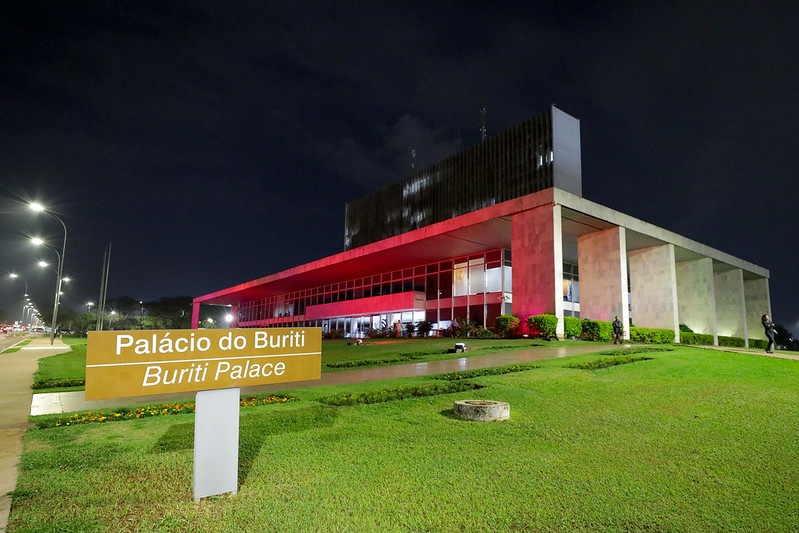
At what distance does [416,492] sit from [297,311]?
55675 mm

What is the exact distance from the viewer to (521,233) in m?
24.6

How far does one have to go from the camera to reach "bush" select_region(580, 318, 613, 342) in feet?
76.1

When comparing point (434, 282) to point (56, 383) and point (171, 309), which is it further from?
point (171, 309)

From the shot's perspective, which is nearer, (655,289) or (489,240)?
(489,240)

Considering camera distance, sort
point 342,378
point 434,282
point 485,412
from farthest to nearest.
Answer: point 434,282
point 342,378
point 485,412

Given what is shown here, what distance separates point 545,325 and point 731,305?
3106cm

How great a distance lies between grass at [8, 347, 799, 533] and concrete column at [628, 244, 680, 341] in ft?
80.4

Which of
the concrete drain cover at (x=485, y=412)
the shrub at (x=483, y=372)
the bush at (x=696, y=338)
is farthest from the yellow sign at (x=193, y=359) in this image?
the bush at (x=696, y=338)

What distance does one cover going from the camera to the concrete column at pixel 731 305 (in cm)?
4016

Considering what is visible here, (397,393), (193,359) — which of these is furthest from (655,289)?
(193,359)

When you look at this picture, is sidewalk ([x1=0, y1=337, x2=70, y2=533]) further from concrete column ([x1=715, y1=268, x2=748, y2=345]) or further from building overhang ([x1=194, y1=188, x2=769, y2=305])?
concrete column ([x1=715, y1=268, x2=748, y2=345])

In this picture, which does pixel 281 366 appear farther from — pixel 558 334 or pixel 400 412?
pixel 558 334

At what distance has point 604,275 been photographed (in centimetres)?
2691

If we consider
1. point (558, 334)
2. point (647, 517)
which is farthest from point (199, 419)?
point (558, 334)
